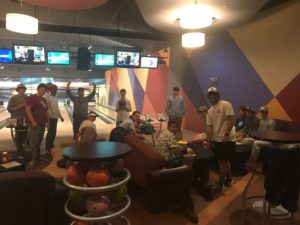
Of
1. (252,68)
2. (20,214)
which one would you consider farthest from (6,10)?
(20,214)

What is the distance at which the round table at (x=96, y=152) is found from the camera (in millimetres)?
1793

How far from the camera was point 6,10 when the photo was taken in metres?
6.64

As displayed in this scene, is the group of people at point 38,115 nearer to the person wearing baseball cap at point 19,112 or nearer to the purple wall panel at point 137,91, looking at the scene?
the person wearing baseball cap at point 19,112

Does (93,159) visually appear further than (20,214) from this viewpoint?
No

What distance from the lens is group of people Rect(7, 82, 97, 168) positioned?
4.23 m

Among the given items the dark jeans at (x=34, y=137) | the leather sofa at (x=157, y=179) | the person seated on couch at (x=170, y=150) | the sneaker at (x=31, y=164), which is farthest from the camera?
the dark jeans at (x=34, y=137)

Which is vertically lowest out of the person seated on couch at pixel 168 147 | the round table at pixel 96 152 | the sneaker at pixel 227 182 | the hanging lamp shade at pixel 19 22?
the sneaker at pixel 227 182

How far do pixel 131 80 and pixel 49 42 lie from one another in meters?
3.91

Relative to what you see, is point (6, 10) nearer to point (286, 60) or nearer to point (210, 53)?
point (210, 53)

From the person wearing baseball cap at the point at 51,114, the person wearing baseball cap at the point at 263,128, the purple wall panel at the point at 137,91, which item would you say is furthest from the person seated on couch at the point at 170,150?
the purple wall panel at the point at 137,91

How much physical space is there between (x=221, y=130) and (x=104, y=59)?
4.89m

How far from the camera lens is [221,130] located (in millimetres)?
3445

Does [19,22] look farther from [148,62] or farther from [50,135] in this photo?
[148,62]

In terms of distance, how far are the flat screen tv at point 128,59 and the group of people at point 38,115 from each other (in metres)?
2.27
